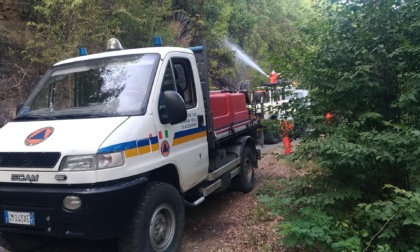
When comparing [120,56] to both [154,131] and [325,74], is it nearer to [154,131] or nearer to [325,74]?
[154,131]

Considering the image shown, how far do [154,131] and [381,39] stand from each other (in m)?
2.89

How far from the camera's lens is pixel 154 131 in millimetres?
4020

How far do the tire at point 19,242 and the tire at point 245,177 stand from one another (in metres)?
3.43

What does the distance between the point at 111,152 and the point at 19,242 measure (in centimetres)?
195

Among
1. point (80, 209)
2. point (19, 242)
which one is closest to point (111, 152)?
point (80, 209)

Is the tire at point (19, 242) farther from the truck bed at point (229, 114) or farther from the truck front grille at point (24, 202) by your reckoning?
the truck bed at point (229, 114)

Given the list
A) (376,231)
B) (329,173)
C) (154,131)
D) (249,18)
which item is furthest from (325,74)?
(249,18)

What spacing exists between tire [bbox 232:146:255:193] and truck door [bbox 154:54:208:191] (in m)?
1.78

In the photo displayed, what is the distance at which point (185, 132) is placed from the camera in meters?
4.67

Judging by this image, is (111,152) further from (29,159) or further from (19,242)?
(19,242)

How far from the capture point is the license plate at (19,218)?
11.5ft

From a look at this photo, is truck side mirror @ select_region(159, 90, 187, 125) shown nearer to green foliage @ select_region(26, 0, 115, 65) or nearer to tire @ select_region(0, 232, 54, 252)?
tire @ select_region(0, 232, 54, 252)

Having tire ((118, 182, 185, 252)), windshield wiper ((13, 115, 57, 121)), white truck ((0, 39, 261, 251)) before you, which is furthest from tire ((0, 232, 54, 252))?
tire ((118, 182, 185, 252))

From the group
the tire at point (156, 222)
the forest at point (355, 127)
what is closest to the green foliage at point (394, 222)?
the forest at point (355, 127)
